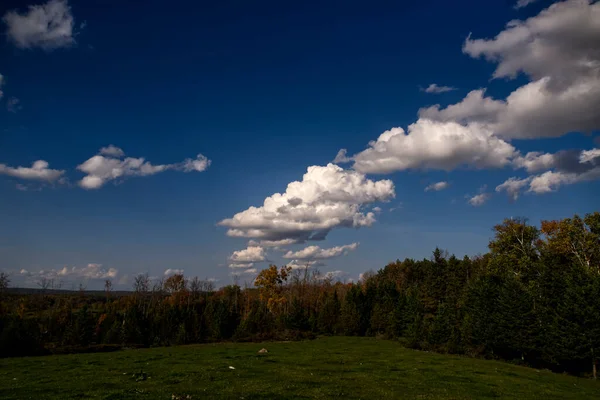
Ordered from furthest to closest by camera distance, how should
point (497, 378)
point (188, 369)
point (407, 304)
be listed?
point (407, 304)
point (497, 378)
point (188, 369)

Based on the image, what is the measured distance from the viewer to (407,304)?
97.4m

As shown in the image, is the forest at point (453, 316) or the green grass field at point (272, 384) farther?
the forest at point (453, 316)

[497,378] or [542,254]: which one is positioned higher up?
[542,254]

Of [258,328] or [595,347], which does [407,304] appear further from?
[595,347]

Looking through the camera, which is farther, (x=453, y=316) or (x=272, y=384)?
(x=453, y=316)

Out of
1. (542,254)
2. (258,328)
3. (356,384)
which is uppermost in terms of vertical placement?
(542,254)

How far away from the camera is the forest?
181ft

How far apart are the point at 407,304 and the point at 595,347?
4967cm

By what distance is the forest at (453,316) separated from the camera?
181 ft

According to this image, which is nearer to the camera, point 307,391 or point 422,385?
point 307,391

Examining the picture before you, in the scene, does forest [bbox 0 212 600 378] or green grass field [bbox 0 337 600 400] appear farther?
forest [bbox 0 212 600 378]

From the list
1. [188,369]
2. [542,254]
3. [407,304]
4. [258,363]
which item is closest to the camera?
[188,369]

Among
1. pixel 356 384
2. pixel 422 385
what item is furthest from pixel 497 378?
pixel 356 384

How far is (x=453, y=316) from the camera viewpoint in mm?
77938
